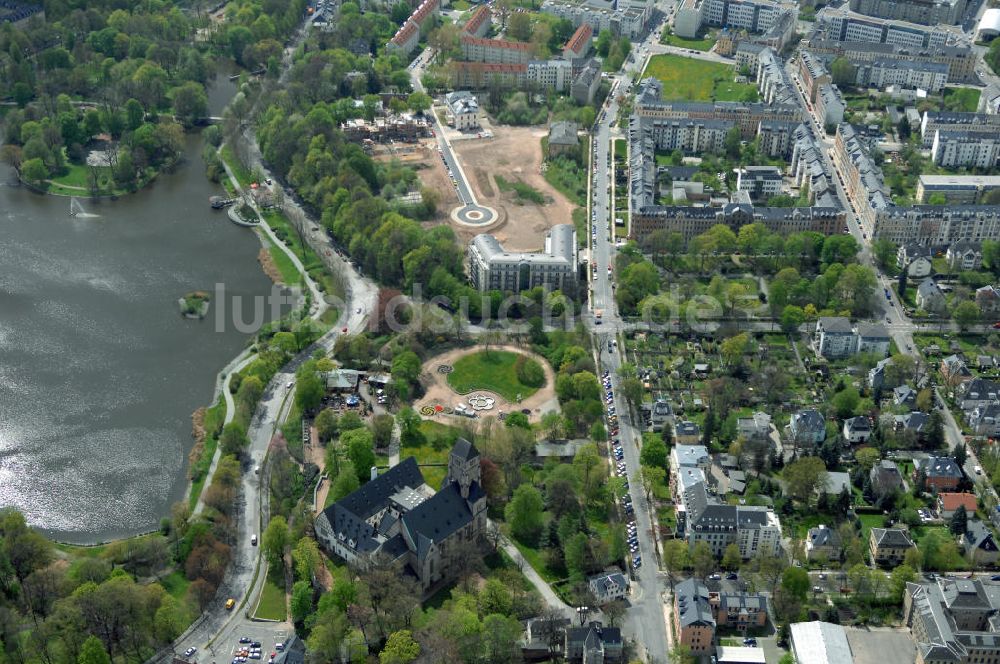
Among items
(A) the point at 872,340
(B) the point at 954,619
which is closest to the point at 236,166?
(A) the point at 872,340

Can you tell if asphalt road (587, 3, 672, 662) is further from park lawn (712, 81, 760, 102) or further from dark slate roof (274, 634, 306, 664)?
dark slate roof (274, 634, 306, 664)

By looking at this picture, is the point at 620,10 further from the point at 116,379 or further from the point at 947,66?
the point at 116,379

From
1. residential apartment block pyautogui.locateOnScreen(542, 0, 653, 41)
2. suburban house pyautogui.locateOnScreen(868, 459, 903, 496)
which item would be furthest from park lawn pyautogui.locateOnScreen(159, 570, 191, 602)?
residential apartment block pyautogui.locateOnScreen(542, 0, 653, 41)

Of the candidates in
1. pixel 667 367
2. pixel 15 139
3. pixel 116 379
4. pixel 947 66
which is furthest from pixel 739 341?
pixel 15 139

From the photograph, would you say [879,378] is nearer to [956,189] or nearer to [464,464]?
[464,464]

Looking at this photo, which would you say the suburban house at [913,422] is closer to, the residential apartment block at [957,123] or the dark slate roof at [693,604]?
the dark slate roof at [693,604]

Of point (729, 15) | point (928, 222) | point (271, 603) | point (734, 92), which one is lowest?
point (734, 92)

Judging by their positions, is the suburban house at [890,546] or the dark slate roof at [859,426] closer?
the suburban house at [890,546]

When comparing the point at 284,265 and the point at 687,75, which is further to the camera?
the point at 687,75

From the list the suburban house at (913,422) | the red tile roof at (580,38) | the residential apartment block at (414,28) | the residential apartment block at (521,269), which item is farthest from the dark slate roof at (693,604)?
the residential apartment block at (414,28)
